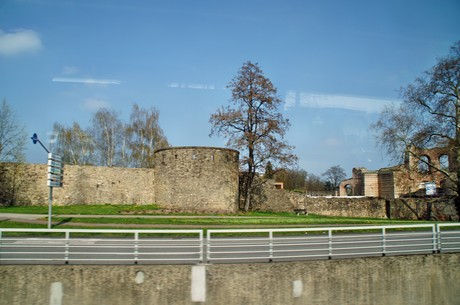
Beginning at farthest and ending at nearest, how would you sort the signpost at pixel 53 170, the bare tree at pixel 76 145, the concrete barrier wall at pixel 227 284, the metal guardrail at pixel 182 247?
the bare tree at pixel 76 145
the signpost at pixel 53 170
the metal guardrail at pixel 182 247
the concrete barrier wall at pixel 227 284

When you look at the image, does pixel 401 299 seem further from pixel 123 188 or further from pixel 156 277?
pixel 123 188

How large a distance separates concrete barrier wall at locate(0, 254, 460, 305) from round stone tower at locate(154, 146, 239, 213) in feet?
67.0

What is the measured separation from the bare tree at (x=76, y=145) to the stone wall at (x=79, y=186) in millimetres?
19183

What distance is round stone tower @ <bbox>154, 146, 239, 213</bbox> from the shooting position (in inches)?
1190

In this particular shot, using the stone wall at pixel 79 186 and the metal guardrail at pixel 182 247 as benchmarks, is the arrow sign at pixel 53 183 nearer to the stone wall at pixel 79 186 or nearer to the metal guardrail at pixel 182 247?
the metal guardrail at pixel 182 247

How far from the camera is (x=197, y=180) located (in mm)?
30312

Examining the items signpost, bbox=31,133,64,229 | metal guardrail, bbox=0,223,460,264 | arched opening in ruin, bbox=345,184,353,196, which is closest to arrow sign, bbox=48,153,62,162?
signpost, bbox=31,133,64,229

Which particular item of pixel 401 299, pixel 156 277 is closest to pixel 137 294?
pixel 156 277

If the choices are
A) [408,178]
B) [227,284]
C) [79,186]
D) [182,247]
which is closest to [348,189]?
[408,178]

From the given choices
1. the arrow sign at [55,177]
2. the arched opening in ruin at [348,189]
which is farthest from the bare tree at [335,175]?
the arrow sign at [55,177]

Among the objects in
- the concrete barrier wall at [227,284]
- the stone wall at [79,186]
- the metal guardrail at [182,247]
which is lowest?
the concrete barrier wall at [227,284]

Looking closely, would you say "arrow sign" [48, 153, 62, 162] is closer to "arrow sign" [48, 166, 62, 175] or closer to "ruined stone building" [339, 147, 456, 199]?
"arrow sign" [48, 166, 62, 175]

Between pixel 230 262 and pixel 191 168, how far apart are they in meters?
20.7

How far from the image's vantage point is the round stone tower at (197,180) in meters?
30.2
